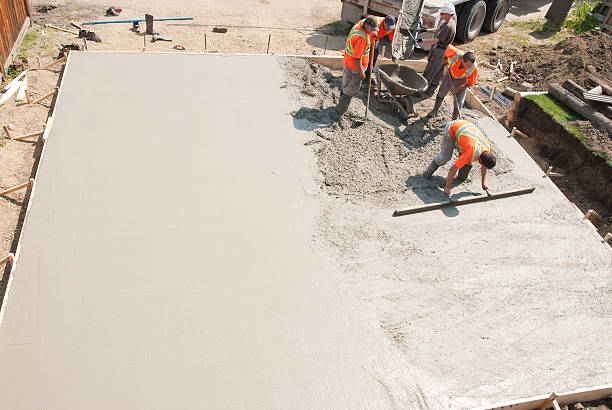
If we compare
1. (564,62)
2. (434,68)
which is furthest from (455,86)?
(564,62)

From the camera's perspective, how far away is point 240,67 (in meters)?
7.38

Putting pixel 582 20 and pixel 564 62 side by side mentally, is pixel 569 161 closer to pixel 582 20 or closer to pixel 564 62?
pixel 564 62

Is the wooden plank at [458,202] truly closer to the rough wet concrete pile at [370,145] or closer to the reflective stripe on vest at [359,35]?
the rough wet concrete pile at [370,145]

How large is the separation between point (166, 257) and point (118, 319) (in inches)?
29.4

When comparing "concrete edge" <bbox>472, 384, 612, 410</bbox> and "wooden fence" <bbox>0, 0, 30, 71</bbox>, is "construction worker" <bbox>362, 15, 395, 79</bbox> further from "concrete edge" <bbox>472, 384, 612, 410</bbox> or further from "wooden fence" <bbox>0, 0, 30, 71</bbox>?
"wooden fence" <bbox>0, 0, 30, 71</bbox>

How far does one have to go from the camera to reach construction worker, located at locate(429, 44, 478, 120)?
20.7 ft

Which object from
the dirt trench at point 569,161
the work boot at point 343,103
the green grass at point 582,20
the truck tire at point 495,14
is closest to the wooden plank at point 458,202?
the dirt trench at point 569,161

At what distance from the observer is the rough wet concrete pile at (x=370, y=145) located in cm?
571

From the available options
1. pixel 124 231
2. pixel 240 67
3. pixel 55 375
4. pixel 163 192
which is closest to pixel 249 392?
pixel 55 375

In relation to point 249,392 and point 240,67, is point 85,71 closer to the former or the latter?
point 240,67

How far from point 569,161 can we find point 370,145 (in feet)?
9.62

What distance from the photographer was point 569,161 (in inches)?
269

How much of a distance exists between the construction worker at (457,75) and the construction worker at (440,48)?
11.4 inches

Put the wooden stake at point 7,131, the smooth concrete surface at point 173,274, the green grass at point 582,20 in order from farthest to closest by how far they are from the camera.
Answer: the green grass at point 582,20
the wooden stake at point 7,131
the smooth concrete surface at point 173,274
